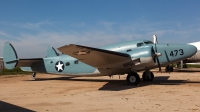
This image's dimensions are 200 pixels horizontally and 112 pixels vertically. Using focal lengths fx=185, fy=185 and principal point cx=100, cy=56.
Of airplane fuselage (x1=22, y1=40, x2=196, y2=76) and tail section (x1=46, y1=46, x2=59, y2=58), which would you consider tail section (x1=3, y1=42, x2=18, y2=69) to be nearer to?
tail section (x1=46, y1=46, x2=59, y2=58)

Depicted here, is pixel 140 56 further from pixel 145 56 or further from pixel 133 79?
pixel 133 79

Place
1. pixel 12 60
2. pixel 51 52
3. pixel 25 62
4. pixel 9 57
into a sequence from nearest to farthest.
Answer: pixel 12 60 → pixel 9 57 → pixel 25 62 → pixel 51 52

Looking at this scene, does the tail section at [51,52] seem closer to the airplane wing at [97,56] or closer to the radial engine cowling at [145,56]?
the airplane wing at [97,56]

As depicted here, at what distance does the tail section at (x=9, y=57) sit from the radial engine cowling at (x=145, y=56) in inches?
391

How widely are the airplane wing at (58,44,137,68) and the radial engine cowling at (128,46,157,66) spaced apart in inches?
19.8

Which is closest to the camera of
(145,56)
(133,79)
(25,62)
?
(145,56)

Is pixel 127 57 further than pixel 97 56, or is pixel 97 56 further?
pixel 127 57

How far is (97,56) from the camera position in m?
10.9

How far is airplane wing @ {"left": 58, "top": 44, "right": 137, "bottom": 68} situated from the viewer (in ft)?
31.0

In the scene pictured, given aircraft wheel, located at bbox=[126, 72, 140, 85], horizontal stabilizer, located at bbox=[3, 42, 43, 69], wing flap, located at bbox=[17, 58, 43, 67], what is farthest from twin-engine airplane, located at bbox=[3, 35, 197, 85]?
horizontal stabilizer, located at bbox=[3, 42, 43, 69]

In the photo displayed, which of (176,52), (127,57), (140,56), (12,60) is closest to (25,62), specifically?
(12,60)

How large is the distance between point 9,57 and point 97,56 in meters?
8.99

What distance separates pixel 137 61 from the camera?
454 inches

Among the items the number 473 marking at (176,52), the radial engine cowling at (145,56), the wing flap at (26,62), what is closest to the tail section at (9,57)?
the wing flap at (26,62)
